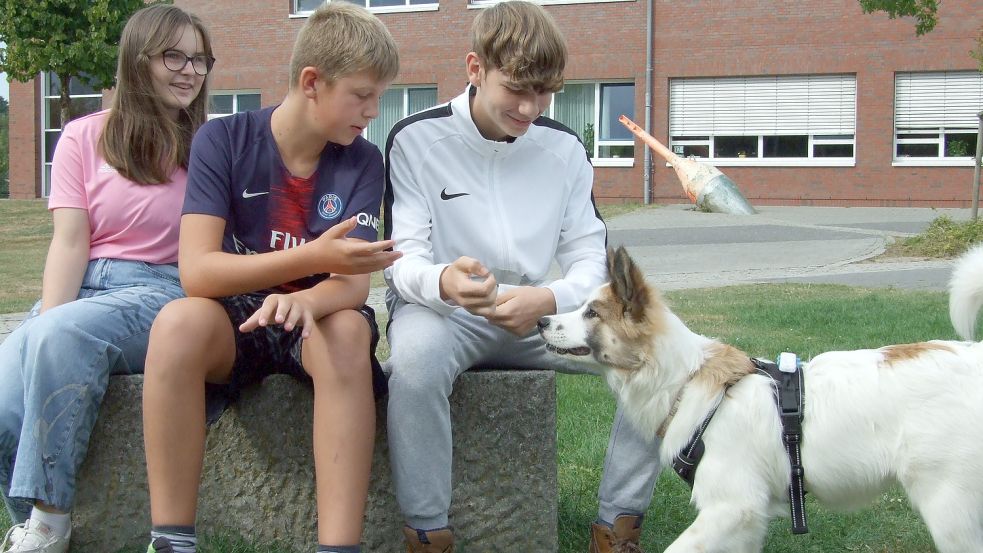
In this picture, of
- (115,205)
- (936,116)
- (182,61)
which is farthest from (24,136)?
(115,205)

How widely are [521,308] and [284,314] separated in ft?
2.72

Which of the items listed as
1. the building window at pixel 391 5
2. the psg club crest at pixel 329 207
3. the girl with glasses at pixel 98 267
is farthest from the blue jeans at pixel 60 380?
the building window at pixel 391 5

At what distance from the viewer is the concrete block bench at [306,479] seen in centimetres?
339

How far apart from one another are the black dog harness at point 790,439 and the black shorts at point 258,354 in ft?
3.30

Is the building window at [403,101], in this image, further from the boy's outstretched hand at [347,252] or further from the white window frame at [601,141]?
the boy's outstretched hand at [347,252]

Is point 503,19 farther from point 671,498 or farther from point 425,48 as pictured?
point 425,48

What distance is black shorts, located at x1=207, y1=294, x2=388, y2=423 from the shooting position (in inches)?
121

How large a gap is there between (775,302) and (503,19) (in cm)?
631

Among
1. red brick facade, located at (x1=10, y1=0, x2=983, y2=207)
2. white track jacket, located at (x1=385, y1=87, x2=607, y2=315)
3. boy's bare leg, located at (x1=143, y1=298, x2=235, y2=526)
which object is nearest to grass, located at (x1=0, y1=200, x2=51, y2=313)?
red brick facade, located at (x1=10, y1=0, x2=983, y2=207)

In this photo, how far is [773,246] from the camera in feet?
48.3

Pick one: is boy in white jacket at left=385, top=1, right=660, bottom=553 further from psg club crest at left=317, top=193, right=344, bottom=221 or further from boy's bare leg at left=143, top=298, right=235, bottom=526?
boy's bare leg at left=143, top=298, right=235, bottom=526

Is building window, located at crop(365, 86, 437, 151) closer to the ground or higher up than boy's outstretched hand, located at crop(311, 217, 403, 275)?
higher up

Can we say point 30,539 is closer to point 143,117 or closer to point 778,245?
point 143,117

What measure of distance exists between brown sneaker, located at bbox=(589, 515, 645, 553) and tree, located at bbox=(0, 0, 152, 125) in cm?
1683
